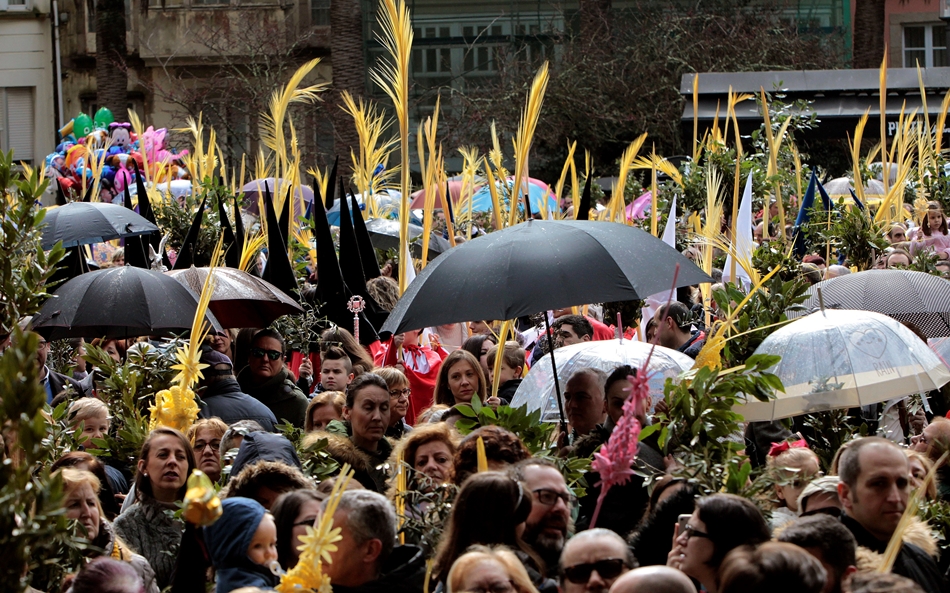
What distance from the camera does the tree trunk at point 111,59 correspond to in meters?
29.6

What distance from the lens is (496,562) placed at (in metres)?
4.21

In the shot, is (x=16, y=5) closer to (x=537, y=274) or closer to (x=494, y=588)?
(x=537, y=274)

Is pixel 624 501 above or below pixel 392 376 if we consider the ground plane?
below

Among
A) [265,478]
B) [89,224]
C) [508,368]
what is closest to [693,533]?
[265,478]

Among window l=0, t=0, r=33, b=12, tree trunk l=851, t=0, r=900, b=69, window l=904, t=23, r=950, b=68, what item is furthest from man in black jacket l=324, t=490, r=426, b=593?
window l=0, t=0, r=33, b=12

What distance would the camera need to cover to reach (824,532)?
4.37 meters

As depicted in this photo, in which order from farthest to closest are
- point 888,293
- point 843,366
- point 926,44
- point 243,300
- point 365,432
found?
point 926,44 → point 243,300 → point 888,293 → point 365,432 → point 843,366

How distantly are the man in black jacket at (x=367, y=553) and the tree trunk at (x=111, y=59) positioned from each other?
2613 centimetres

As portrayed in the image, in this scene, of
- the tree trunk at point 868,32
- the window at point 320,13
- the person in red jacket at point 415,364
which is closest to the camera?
the person in red jacket at point 415,364

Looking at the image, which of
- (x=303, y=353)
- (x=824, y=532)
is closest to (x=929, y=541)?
(x=824, y=532)

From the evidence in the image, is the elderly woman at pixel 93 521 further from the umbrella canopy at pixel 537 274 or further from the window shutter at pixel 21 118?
the window shutter at pixel 21 118

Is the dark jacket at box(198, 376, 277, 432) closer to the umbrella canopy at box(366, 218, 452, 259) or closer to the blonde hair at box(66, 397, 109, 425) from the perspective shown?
the blonde hair at box(66, 397, 109, 425)

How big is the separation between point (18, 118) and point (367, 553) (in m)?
34.6

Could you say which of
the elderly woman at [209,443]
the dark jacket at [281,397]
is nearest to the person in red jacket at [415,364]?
the dark jacket at [281,397]
